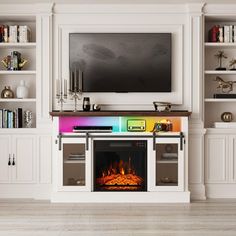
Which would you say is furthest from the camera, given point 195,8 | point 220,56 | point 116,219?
point 220,56

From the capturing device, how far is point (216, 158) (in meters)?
6.52

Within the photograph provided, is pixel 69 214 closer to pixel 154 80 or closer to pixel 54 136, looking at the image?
pixel 54 136

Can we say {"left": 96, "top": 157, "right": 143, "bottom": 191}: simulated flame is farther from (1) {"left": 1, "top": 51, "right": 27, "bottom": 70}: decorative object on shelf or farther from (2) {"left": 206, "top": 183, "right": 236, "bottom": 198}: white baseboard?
(1) {"left": 1, "top": 51, "right": 27, "bottom": 70}: decorative object on shelf

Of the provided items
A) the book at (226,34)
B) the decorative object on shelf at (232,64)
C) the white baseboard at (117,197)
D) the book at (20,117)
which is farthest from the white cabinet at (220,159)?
the book at (20,117)

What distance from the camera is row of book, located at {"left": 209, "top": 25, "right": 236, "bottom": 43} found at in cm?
654

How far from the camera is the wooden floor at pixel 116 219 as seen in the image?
15.4 ft

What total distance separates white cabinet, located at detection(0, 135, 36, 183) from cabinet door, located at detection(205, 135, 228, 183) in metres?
2.15

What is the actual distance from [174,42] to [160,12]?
0.41 m

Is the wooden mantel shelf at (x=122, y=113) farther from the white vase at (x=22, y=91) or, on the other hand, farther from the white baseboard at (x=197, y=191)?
the white baseboard at (x=197, y=191)

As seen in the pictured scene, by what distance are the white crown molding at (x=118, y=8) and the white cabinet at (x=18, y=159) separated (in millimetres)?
1626

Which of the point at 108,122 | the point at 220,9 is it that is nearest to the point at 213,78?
the point at 220,9

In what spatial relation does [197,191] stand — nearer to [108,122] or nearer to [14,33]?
[108,122]

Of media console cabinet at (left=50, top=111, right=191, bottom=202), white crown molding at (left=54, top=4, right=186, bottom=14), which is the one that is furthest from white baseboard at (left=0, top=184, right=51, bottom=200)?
white crown molding at (left=54, top=4, right=186, bottom=14)

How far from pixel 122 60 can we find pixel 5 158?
1.88 m
